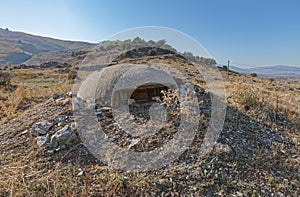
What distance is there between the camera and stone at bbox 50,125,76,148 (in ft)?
10.6

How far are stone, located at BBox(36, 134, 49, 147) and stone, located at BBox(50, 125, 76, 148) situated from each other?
0.39 feet

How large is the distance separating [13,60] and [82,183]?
2983 inches

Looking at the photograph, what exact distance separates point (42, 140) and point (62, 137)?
1.20 ft

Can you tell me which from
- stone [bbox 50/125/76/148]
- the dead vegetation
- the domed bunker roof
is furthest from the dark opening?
stone [bbox 50/125/76/148]

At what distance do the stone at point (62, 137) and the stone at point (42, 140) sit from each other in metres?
0.12

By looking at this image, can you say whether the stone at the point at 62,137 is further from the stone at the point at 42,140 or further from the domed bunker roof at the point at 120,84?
the domed bunker roof at the point at 120,84

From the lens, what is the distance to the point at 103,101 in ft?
14.5

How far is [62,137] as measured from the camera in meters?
3.28

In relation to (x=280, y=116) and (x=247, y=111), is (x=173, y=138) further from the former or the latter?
(x=280, y=116)

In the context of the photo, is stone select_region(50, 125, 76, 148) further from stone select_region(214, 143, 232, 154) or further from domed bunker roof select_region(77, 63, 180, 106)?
stone select_region(214, 143, 232, 154)

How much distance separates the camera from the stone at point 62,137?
127 inches

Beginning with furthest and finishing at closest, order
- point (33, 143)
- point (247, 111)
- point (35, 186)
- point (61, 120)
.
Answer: point (247, 111)
point (61, 120)
point (33, 143)
point (35, 186)

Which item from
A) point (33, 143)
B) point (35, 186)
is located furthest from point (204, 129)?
point (33, 143)

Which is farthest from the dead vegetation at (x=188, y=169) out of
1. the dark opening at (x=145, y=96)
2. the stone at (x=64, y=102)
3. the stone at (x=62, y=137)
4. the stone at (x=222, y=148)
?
the dark opening at (x=145, y=96)
